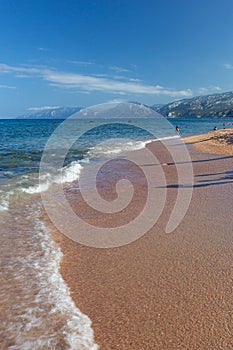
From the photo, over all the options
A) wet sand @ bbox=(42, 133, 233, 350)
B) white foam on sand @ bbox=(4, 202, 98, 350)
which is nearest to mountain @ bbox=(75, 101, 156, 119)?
wet sand @ bbox=(42, 133, 233, 350)

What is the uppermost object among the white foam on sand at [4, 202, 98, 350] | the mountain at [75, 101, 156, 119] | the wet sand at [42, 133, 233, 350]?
the mountain at [75, 101, 156, 119]

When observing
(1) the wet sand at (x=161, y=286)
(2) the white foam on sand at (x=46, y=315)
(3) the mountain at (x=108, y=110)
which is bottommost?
(2) the white foam on sand at (x=46, y=315)

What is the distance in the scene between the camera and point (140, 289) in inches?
161

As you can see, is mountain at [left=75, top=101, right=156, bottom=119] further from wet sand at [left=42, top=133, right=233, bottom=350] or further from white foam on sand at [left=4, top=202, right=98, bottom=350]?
white foam on sand at [left=4, top=202, right=98, bottom=350]

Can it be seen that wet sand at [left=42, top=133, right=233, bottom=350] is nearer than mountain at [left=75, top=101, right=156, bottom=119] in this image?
Yes

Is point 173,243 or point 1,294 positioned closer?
point 1,294

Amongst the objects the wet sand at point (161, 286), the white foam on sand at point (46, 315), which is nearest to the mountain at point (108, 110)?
the wet sand at point (161, 286)

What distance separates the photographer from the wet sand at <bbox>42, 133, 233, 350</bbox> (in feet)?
10.4

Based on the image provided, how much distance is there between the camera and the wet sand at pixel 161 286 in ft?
10.4

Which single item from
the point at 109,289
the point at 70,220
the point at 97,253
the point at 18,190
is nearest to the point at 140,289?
the point at 109,289

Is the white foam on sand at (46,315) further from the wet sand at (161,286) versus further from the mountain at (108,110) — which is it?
the mountain at (108,110)

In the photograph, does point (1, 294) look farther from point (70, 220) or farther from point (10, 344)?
point (70, 220)

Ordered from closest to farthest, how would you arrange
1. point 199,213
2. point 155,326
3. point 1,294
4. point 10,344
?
point 10,344 < point 155,326 < point 1,294 < point 199,213

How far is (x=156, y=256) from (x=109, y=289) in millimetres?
1340
